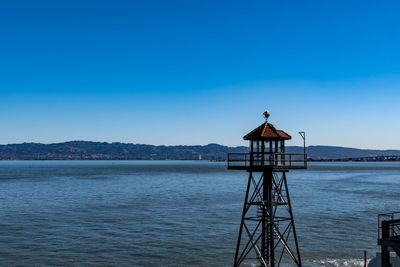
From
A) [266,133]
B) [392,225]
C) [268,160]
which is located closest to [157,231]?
[268,160]

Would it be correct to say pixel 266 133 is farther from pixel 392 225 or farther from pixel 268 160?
pixel 392 225

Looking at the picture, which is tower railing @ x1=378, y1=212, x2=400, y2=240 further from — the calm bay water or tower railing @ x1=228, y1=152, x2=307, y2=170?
tower railing @ x1=228, y1=152, x2=307, y2=170

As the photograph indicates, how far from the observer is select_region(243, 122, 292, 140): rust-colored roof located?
25.7 metres

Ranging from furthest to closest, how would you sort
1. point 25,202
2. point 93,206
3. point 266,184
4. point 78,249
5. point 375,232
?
point 25,202, point 93,206, point 375,232, point 78,249, point 266,184

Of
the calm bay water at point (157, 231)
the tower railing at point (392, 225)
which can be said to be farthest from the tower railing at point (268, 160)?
the calm bay water at point (157, 231)

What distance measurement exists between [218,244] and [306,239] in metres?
8.55

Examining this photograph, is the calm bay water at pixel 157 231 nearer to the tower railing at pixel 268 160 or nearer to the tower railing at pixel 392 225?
the tower railing at pixel 392 225

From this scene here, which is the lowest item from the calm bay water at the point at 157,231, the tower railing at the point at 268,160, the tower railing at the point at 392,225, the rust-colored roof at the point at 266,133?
the calm bay water at the point at 157,231

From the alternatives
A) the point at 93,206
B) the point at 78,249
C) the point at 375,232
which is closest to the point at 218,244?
the point at 78,249

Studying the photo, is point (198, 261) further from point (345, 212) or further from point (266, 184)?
point (345, 212)

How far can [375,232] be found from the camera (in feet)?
138

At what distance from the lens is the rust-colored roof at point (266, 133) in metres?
25.7

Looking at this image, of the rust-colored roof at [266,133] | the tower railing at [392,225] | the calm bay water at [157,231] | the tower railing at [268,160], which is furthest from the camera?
the calm bay water at [157,231]

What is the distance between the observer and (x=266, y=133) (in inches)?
1017
